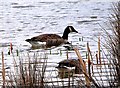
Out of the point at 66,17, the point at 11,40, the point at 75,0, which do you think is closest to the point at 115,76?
the point at 11,40

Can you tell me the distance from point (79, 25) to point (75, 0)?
17.3 metres

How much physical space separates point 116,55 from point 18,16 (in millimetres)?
20554

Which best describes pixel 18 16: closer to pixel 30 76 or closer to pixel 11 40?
pixel 11 40

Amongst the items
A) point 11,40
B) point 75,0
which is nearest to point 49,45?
point 11,40

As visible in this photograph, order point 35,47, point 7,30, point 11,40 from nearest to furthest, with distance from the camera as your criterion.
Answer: point 35,47 < point 11,40 < point 7,30

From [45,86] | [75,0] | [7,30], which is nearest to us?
[45,86]

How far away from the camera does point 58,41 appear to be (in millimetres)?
14875

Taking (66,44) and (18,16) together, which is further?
(18,16)

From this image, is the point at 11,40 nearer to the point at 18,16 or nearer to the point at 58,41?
the point at 58,41

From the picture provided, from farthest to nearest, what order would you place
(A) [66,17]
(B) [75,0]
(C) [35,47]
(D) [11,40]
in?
(B) [75,0], (A) [66,17], (D) [11,40], (C) [35,47]

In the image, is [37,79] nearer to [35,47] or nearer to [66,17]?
[35,47]

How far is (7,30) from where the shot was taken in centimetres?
1873

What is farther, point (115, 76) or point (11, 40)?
point (11, 40)

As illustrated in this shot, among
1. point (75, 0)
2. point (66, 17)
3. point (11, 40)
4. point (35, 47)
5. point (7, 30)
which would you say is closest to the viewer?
point (35, 47)
